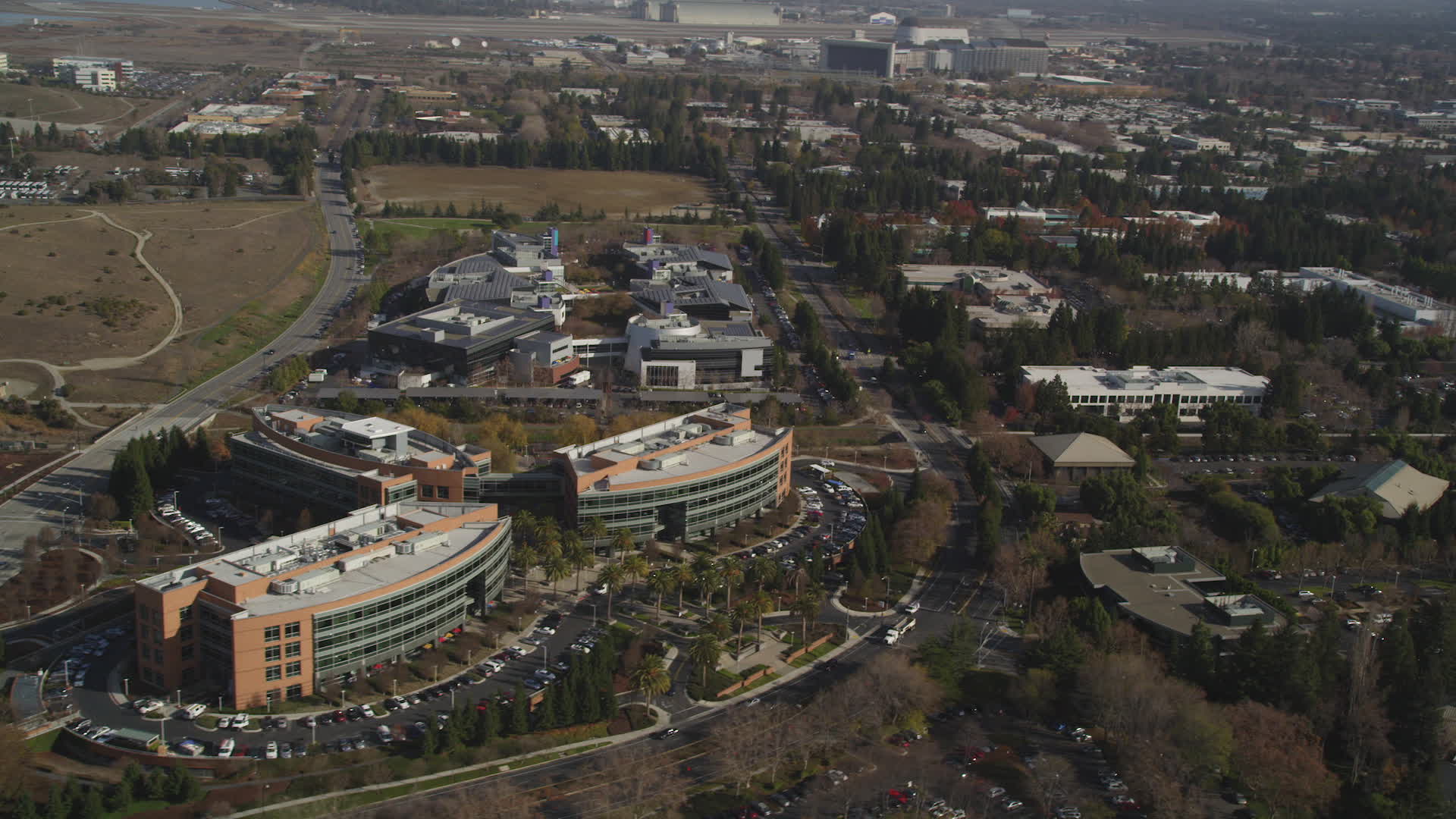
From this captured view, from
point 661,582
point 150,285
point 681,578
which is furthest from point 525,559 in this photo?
point 150,285

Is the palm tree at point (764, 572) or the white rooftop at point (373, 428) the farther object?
the white rooftop at point (373, 428)

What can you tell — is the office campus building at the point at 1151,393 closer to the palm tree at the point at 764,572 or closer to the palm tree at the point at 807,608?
the palm tree at the point at 764,572

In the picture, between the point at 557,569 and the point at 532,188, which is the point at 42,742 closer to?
the point at 557,569

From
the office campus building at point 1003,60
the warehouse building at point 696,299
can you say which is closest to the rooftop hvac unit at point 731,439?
the warehouse building at point 696,299

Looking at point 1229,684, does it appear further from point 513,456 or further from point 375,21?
point 375,21

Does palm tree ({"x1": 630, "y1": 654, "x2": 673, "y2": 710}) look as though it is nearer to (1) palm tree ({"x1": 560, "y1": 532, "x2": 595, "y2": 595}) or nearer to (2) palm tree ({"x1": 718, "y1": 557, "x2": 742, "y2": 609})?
(2) palm tree ({"x1": 718, "y1": 557, "x2": 742, "y2": 609})

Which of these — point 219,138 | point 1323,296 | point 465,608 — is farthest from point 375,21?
point 465,608

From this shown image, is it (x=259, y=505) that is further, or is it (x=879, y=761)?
(x=259, y=505)
